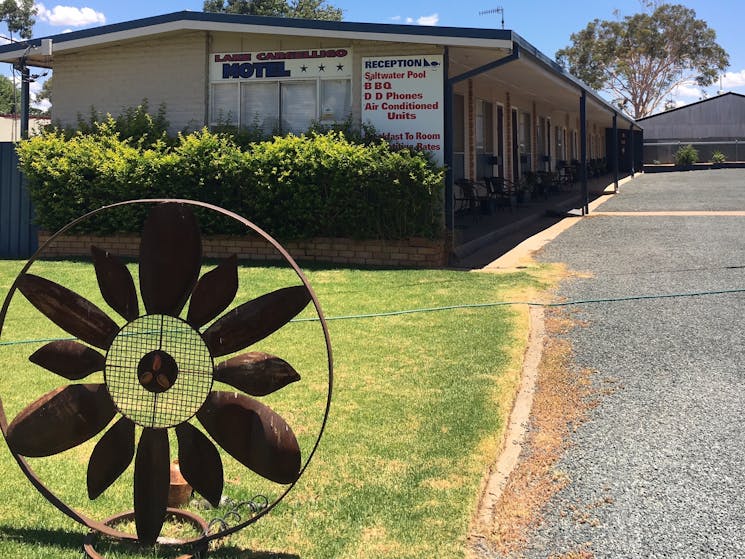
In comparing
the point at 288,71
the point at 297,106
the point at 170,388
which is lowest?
the point at 170,388

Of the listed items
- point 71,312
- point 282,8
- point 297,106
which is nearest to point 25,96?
point 297,106

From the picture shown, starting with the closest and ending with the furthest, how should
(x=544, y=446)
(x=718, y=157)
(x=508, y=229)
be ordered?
(x=544, y=446) → (x=508, y=229) → (x=718, y=157)

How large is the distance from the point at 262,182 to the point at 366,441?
7.34 meters

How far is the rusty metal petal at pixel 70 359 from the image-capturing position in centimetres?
305

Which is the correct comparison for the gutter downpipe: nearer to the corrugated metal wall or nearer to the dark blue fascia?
the dark blue fascia

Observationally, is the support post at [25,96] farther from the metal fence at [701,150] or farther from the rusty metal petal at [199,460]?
the metal fence at [701,150]

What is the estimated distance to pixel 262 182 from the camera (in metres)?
10.9

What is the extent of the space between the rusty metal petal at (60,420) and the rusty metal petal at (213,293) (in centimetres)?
48

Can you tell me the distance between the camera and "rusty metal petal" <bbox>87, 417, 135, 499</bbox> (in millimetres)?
3012

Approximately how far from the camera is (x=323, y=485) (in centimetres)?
360

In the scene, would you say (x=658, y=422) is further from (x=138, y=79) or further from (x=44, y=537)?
(x=138, y=79)

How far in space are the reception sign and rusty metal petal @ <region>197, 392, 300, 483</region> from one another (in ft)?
29.2

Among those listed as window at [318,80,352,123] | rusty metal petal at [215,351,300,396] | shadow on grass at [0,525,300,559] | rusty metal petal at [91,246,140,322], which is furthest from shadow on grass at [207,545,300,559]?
window at [318,80,352,123]

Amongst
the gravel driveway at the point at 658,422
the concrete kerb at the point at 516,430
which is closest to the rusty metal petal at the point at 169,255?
the concrete kerb at the point at 516,430
